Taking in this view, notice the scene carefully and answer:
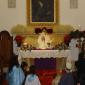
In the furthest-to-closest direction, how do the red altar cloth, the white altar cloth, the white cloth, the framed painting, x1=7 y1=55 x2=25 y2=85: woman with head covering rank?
the framed painting → the white altar cloth → the red altar cloth → x1=7 y1=55 x2=25 y2=85: woman with head covering → the white cloth

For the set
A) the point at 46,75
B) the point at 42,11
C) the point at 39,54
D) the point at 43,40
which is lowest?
the point at 46,75

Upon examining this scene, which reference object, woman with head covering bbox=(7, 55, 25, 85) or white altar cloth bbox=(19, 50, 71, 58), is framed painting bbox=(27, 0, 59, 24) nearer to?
white altar cloth bbox=(19, 50, 71, 58)

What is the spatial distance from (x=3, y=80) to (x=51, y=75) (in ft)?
5.90

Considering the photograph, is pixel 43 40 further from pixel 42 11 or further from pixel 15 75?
pixel 15 75

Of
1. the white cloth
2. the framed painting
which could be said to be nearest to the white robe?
the framed painting

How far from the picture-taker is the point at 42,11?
1206 cm

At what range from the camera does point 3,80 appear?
970 cm

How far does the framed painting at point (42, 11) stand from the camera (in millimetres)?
11969

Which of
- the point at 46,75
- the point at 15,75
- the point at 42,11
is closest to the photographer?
the point at 15,75

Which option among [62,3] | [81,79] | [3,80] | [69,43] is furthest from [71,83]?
[62,3]

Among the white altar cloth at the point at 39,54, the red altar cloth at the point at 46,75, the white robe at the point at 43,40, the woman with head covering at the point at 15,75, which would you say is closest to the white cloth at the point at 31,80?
the woman with head covering at the point at 15,75

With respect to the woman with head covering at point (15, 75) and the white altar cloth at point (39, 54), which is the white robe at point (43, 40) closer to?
the white altar cloth at point (39, 54)

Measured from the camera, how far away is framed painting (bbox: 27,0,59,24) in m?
12.0

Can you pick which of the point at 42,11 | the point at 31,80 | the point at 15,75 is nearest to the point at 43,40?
the point at 42,11
